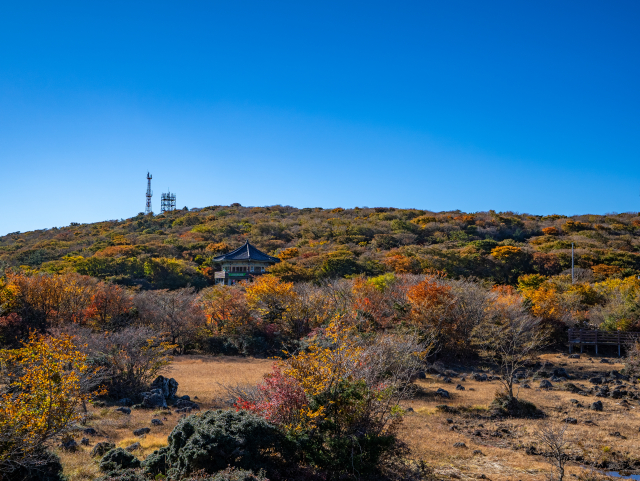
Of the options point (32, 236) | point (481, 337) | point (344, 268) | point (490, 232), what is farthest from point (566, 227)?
point (32, 236)

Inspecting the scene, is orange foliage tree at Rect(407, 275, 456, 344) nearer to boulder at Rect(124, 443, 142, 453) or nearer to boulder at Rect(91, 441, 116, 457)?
boulder at Rect(124, 443, 142, 453)

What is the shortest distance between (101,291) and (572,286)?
1216 inches

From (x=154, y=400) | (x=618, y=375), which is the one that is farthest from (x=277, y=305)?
(x=618, y=375)

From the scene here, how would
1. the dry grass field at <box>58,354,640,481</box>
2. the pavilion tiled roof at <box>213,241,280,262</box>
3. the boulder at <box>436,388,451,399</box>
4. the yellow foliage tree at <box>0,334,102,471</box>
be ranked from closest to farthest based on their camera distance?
the yellow foliage tree at <box>0,334,102,471</box> → the dry grass field at <box>58,354,640,481</box> → the boulder at <box>436,388,451,399</box> → the pavilion tiled roof at <box>213,241,280,262</box>

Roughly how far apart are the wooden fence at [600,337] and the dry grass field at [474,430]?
8.13 meters

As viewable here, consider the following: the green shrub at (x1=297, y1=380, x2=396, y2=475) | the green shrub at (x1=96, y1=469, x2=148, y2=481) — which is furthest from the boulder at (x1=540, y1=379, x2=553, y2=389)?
the green shrub at (x1=96, y1=469, x2=148, y2=481)

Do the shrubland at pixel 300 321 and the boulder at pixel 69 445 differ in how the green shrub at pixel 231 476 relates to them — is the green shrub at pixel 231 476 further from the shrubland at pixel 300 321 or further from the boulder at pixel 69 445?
the boulder at pixel 69 445

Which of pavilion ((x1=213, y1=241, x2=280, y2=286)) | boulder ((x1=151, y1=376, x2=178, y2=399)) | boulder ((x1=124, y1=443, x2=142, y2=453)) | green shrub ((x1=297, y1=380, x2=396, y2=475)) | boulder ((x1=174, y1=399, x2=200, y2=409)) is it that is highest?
pavilion ((x1=213, y1=241, x2=280, y2=286))

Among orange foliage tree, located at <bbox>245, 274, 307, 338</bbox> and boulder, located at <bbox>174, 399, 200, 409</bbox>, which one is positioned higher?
orange foliage tree, located at <bbox>245, 274, 307, 338</bbox>

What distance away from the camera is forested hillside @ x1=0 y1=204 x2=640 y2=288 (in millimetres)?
39812

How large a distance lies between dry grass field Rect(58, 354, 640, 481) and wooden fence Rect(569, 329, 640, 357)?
8129 mm

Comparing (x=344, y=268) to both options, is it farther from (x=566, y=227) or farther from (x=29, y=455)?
(x=566, y=227)

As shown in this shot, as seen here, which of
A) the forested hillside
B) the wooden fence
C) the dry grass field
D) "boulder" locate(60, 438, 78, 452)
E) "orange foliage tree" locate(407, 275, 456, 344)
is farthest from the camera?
the forested hillside

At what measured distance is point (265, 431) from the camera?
292 inches
